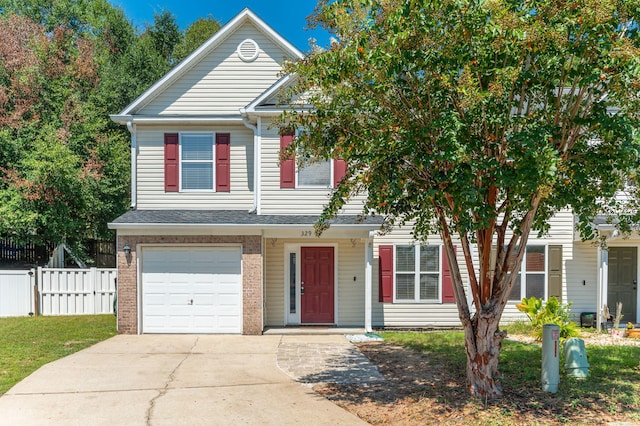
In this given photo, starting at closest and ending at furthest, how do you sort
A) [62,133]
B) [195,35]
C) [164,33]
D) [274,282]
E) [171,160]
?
[274,282] → [171,160] → [62,133] → [164,33] → [195,35]

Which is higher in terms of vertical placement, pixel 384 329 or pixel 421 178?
pixel 421 178

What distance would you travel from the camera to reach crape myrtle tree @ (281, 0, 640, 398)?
17.4 feet

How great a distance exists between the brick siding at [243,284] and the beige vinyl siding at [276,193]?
1159mm

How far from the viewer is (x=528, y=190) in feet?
18.1

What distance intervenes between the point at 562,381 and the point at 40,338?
10703 mm

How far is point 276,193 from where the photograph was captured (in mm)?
12375

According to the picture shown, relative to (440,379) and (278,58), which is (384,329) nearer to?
(440,379)

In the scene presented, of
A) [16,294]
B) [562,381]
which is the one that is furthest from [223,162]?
[562,381]

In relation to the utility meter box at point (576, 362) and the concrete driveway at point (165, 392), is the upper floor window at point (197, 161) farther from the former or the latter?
the utility meter box at point (576, 362)

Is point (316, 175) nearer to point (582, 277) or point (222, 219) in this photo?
point (222, 219)

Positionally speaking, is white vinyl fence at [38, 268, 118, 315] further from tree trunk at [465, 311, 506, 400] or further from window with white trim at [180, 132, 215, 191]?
tree trunk at [465, 311, 506, 400]

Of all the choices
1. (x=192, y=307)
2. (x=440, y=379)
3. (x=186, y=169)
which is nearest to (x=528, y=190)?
(x=440, y=379)

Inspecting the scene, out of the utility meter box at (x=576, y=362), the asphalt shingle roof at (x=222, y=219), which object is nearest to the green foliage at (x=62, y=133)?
the asphalt shingle roof at (x=222, y=219)

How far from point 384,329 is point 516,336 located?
3.32 metres
